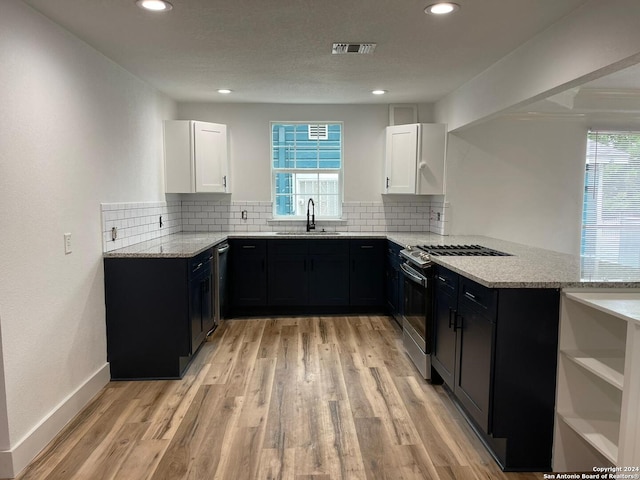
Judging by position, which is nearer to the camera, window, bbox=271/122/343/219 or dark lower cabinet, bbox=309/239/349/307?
dark lower cabinet, bbox=309/239/349/307

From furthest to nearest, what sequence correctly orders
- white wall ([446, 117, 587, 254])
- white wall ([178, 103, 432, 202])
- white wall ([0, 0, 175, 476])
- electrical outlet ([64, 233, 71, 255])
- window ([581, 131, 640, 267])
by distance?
white wall ([178, 103, 432, 202]) < window ([581, 131, 640, 267]) < white wall ([446, 117, 587, 254]) < electrical outlet ([64, 233, 71, 255]) < white wall ([0, 0, 175, 476])

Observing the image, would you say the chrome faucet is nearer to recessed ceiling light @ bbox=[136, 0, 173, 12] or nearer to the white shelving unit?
recessed ceiling light @ bbox=[136, 0, 173, 12]

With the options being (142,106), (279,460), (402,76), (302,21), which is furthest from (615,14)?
(142,106)

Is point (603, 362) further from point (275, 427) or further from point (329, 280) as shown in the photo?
point (329, 280)

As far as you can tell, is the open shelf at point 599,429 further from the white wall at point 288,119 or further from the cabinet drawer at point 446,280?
the white wall at point 288,119

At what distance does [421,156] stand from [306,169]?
1416 mm

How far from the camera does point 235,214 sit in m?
5.51

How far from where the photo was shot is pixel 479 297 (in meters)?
2.46

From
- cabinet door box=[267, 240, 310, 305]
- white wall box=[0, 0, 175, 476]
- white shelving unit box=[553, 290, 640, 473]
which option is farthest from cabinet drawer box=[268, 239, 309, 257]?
white shelving unit box=[553, 290, 640, 473]

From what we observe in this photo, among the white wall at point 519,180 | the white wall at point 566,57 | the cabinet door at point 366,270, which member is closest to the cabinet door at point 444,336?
the white wall at point 566,57

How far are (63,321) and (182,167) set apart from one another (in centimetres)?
250

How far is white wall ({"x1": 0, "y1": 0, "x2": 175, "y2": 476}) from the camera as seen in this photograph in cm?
225

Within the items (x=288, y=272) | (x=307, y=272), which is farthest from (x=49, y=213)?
(x=307, y=272)

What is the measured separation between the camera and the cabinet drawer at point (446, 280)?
9.38ft
